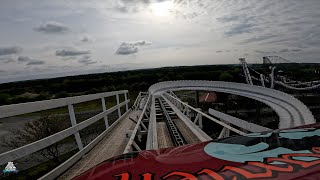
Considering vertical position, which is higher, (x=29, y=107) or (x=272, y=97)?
(x=29, y=107)

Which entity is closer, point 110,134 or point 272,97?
point 110,134

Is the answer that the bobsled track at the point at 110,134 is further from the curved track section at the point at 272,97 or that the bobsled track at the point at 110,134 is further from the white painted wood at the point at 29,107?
the curved track section at the point at 272,97

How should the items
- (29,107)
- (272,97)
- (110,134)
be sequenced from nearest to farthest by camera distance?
(29,107) → (110,134) → (272,97)

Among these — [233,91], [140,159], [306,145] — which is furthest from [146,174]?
[233,91]

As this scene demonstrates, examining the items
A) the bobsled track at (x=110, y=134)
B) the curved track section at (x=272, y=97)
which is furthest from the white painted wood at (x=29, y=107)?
the curved track section at (x=272, y=97)

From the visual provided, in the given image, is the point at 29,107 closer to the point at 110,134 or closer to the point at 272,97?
the point at 110,134

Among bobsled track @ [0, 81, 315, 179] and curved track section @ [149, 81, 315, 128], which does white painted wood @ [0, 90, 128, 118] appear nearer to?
bobsled track @ [0, 81, 315, 179]

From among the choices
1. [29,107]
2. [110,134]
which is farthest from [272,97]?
[29,107]

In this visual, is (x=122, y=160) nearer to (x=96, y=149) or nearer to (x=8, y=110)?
(x=8, y=110)

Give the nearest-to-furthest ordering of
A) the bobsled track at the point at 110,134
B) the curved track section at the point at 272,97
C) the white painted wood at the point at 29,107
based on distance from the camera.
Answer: the white painted wood at the point at 29,107, the bobsled track at the point at 110,134, the curved track section at the point at 272,97
